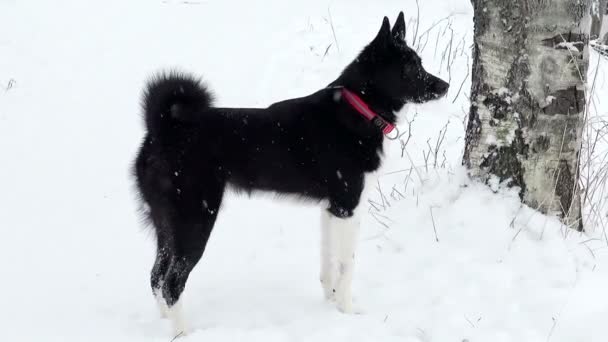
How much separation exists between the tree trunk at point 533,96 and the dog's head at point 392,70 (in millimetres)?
365

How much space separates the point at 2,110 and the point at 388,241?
4.10 metres

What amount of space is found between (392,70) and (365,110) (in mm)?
257

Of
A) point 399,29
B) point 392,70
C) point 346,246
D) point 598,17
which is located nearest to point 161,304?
point 346,246

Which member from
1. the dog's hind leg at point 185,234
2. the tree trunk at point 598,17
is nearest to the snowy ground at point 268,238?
the dog's hind leg at point 185,234

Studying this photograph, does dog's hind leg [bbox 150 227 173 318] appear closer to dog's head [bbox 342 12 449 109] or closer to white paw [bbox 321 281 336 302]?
white paw [bbox 321 281 336 302]

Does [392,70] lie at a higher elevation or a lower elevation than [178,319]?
higher

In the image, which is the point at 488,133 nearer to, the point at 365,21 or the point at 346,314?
the point at 346,314

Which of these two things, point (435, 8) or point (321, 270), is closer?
point (321, 270)

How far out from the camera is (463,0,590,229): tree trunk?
2949 mm

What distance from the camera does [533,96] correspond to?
302cm

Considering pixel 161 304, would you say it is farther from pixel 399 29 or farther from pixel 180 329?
pixel 399 29

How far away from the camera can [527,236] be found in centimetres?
307

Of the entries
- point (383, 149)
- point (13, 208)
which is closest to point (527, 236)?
point (383, 149)

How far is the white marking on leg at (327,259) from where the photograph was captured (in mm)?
3090
